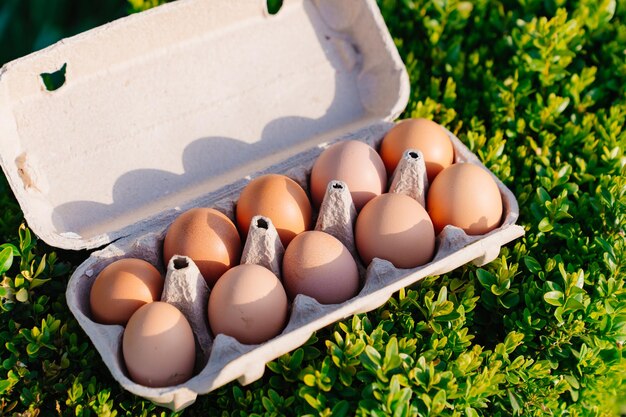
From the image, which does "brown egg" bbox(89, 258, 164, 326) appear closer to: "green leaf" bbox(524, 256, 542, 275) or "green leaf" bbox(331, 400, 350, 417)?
"green leaf" bbox(331, 400, 350, 417)

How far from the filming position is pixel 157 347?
64.4 inches

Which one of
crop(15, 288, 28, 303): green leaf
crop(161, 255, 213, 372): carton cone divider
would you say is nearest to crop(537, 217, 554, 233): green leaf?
crop(161, 255, 213, 372): carton cone divider

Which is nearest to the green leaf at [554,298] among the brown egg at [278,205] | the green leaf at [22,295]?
the brown egg at [278,205]

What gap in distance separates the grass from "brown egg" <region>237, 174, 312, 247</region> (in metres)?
0.29

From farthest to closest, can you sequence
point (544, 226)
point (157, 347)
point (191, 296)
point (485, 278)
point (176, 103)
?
point (176, 103), point (544, 226), point (485, 278), point (191, 296), point (157, 347)

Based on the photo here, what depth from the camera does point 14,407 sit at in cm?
185

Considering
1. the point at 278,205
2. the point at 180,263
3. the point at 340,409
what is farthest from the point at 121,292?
the point at 340,409

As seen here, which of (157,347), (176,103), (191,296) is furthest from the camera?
(176,103)

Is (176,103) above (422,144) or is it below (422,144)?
above

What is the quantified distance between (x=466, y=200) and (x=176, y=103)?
932 mm

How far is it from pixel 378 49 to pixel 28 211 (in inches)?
46.1

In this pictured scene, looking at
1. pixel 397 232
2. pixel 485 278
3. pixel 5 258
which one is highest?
pixel 5 258

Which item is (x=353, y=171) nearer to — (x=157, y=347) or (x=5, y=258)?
(x=157, y=347)

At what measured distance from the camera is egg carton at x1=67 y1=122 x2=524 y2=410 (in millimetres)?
1648
